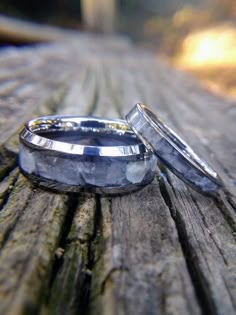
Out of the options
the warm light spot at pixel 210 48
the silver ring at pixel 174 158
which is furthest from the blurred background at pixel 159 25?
the silver ring at pixel 174 158

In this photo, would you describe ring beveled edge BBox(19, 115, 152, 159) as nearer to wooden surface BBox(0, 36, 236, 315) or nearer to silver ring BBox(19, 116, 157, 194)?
silver ring BBox(19, 116, 157, 194)

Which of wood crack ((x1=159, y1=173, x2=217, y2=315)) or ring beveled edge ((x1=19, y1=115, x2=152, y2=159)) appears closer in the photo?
wood crack ((x1=159, y1=173, x2=217, y2=315))

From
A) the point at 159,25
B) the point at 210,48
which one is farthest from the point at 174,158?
the point at 159,25

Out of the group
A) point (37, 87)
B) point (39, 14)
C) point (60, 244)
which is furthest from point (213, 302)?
point (39, 14)

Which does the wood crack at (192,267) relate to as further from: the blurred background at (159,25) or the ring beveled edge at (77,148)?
the blurred background at (159,25)

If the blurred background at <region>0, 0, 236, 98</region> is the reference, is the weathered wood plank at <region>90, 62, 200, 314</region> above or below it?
below

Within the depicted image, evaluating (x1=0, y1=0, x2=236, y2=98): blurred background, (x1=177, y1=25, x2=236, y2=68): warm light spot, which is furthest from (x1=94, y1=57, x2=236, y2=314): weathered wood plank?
(x1=177, y1=25, x2=236, y2=68): warm light spot

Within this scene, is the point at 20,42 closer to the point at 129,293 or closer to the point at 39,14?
the point at 129,293
